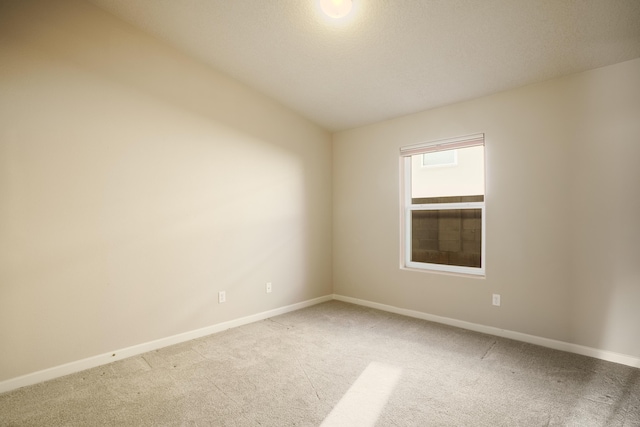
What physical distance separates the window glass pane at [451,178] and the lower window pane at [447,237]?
246 millimetres

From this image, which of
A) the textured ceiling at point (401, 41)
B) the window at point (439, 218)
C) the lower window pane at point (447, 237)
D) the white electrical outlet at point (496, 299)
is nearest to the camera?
the textured ceiling at point (401, 41)

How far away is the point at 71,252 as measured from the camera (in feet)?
7.95

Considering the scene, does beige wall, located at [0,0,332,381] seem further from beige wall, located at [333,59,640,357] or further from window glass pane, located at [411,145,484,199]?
beige wall, located at [333,59,640,357]

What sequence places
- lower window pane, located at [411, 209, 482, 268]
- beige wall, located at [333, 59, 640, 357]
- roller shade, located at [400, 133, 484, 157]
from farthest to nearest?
lower window pane, located at [411, 209, 482, 268]
roller shade, located at [400, 133, 484, 157]
beige wall, located at [333, 59, 640, 357]

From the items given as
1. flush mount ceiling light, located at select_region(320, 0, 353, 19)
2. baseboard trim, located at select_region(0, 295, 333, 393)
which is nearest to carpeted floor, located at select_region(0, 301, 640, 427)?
baseboard trim, located at select_region(0, 295, 333, 393)

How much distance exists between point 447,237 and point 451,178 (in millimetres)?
877

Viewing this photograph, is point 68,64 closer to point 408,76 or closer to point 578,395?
point 408,76

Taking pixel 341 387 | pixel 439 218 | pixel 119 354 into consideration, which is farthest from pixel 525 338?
pixel 119 354

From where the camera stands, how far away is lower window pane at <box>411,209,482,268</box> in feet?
12.3

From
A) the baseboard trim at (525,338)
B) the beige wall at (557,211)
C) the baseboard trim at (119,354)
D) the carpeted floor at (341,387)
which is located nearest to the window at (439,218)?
the beige wall at (557,211)

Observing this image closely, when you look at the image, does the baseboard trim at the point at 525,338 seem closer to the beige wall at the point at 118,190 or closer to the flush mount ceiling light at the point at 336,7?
the beige wall at the point at 118,190

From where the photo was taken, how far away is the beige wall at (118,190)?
2238mm

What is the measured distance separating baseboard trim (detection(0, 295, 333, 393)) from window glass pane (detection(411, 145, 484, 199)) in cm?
232

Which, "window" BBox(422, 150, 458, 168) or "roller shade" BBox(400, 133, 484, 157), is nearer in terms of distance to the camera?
"roller shade" BBox(400, 133, 484, 157)
